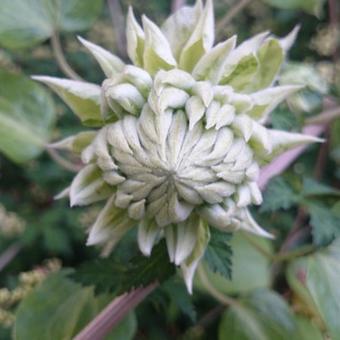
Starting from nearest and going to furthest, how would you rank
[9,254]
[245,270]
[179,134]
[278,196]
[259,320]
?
[179,134] < [278,196] < [259,320] < [245,270] < [9,254]

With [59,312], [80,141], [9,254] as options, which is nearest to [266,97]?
[80,141]

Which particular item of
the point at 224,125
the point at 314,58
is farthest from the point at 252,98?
the point at 314,58

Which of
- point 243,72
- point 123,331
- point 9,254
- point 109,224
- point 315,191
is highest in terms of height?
point 243,72

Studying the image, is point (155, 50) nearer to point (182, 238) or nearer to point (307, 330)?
point (182, 238)

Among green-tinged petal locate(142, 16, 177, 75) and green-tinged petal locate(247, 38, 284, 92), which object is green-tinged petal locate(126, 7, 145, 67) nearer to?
green-tinged petal locate(142, 16, 177, 75)

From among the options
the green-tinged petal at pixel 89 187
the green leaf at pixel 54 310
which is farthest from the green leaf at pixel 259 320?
the green-tinged petal at pixel 89 187

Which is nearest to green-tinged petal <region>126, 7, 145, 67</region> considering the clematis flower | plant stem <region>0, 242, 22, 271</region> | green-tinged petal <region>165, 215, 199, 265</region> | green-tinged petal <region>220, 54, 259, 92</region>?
the clematis flower
